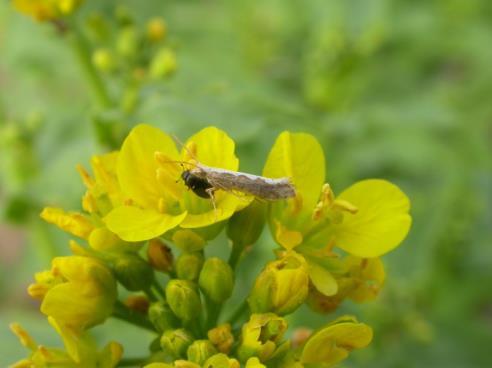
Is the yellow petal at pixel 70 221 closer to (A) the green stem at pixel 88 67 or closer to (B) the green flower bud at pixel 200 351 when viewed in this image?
(B) the green flower bud at pixel 200 351

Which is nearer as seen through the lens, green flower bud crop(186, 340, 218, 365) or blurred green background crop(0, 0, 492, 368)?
green flower bud crop(186, 340, 218, 365)

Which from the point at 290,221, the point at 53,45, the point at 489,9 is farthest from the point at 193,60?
the point at 489,9

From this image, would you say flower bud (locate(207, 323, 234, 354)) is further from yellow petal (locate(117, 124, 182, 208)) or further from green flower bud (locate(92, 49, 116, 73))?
green flower bud (locate(92, 49, 116, 73))

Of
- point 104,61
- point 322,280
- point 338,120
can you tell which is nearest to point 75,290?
point 322,280

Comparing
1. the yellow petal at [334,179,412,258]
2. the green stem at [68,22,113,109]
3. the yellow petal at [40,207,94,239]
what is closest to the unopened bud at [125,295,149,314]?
the yellow petal at [40,207,94,239]

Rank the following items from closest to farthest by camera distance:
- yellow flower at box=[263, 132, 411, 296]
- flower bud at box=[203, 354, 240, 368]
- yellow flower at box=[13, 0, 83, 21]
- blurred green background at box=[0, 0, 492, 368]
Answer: flower bud at box=[203, 354, 240, 368] < yellow flower at box=[263, 132, 411, 296] < yellow flower at box=[13, 0, 83, 21] < blurred green background at box=[0, 0, 492, 368]

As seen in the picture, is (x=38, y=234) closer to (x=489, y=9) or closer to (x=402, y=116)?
(x=402, y=116)

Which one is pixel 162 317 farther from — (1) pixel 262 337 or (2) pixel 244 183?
(2) pixel 244 183
